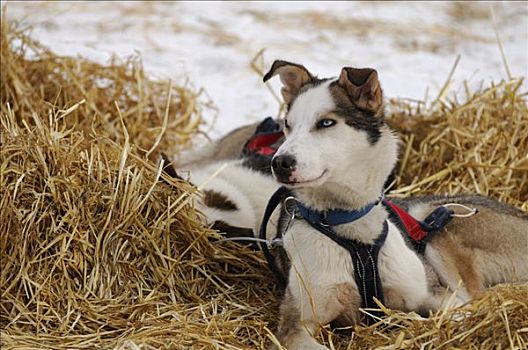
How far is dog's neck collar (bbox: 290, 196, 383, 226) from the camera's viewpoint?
3746 mm

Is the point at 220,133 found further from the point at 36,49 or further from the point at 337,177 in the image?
the point at 337,177

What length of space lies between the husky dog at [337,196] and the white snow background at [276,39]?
344 cm

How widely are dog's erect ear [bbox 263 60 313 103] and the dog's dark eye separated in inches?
13.6

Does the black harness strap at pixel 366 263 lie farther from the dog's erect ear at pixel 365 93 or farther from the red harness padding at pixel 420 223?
the dog's erect ear at pixel 365 93

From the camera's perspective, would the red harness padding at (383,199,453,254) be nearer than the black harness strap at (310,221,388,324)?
No

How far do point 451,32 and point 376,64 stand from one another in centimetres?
129

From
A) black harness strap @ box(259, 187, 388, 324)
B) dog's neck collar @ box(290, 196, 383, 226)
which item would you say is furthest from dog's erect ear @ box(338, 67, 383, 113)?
black harness strap @ box(259, 187, 388, 324)

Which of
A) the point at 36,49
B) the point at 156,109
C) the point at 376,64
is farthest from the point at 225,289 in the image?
the point at 376,64

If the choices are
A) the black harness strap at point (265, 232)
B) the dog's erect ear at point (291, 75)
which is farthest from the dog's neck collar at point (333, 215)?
the dog's erect ear at point (291, 75)

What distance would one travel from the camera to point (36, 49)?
276 inches

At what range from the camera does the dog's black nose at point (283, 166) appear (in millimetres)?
3418

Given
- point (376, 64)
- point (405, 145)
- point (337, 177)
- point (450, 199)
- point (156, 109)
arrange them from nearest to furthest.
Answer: point (337, 177) → point (450, 199) → point (405, 145) → point (156, 109) → point (376, 64)

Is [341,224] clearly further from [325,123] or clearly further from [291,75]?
[291,75]

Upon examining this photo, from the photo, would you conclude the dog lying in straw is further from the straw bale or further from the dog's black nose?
the straw bale
